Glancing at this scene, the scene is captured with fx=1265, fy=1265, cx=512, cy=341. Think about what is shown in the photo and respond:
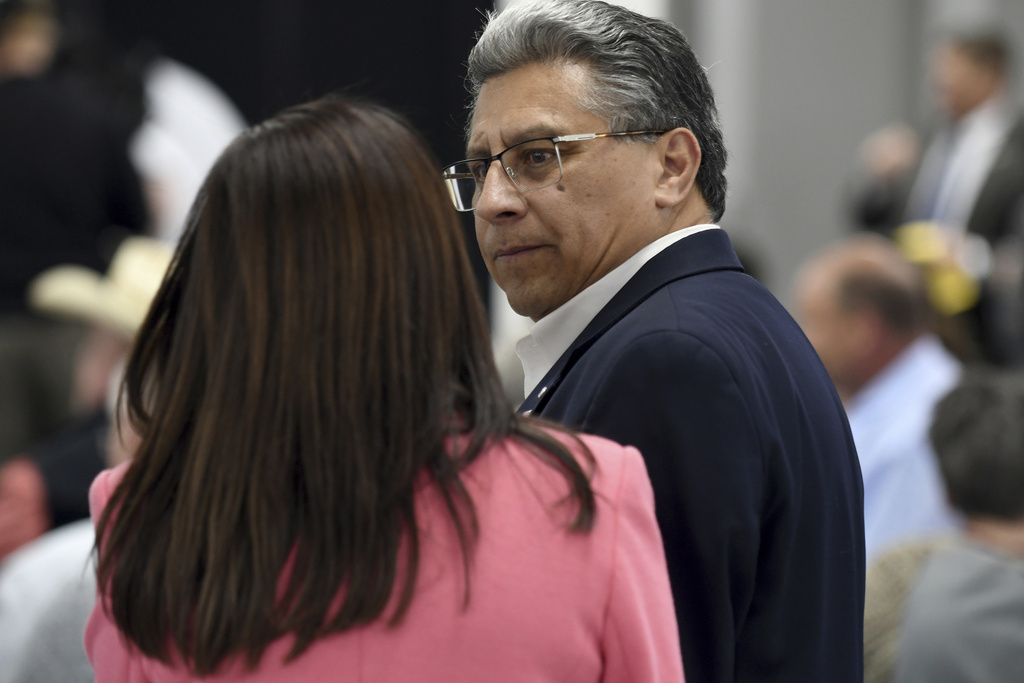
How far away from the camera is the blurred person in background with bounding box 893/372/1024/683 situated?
1987 millimetres

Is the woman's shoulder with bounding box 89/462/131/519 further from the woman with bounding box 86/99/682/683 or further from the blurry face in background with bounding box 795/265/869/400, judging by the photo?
the blurry face in background with bounding box 795/265/869/400

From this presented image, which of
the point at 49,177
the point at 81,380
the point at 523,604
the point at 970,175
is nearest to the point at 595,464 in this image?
the point at 523,604

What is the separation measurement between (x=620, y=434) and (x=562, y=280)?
295 millimetres

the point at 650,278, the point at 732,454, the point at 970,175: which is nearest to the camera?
the point at 732,454

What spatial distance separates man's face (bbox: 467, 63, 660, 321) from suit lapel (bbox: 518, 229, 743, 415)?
6 centimetres

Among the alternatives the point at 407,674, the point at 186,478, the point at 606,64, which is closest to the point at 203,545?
the point at 186,478

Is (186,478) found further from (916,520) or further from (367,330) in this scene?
(916,520)

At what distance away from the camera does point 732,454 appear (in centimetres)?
119

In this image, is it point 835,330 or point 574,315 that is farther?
point 835,330

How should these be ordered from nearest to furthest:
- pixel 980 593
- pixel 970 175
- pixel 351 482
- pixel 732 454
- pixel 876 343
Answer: pixel 351 482 < pixel 732 454 < pixel 980 593 < pixel 876 343 < pixel 970 175

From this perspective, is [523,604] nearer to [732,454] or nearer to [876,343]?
[732,454]

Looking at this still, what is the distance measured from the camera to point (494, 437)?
1066 millimetres

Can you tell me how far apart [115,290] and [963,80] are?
3940mm

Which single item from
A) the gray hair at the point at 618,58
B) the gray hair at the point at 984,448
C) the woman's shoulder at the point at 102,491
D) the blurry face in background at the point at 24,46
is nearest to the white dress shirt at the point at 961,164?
the gray hair at the point at 984,448
